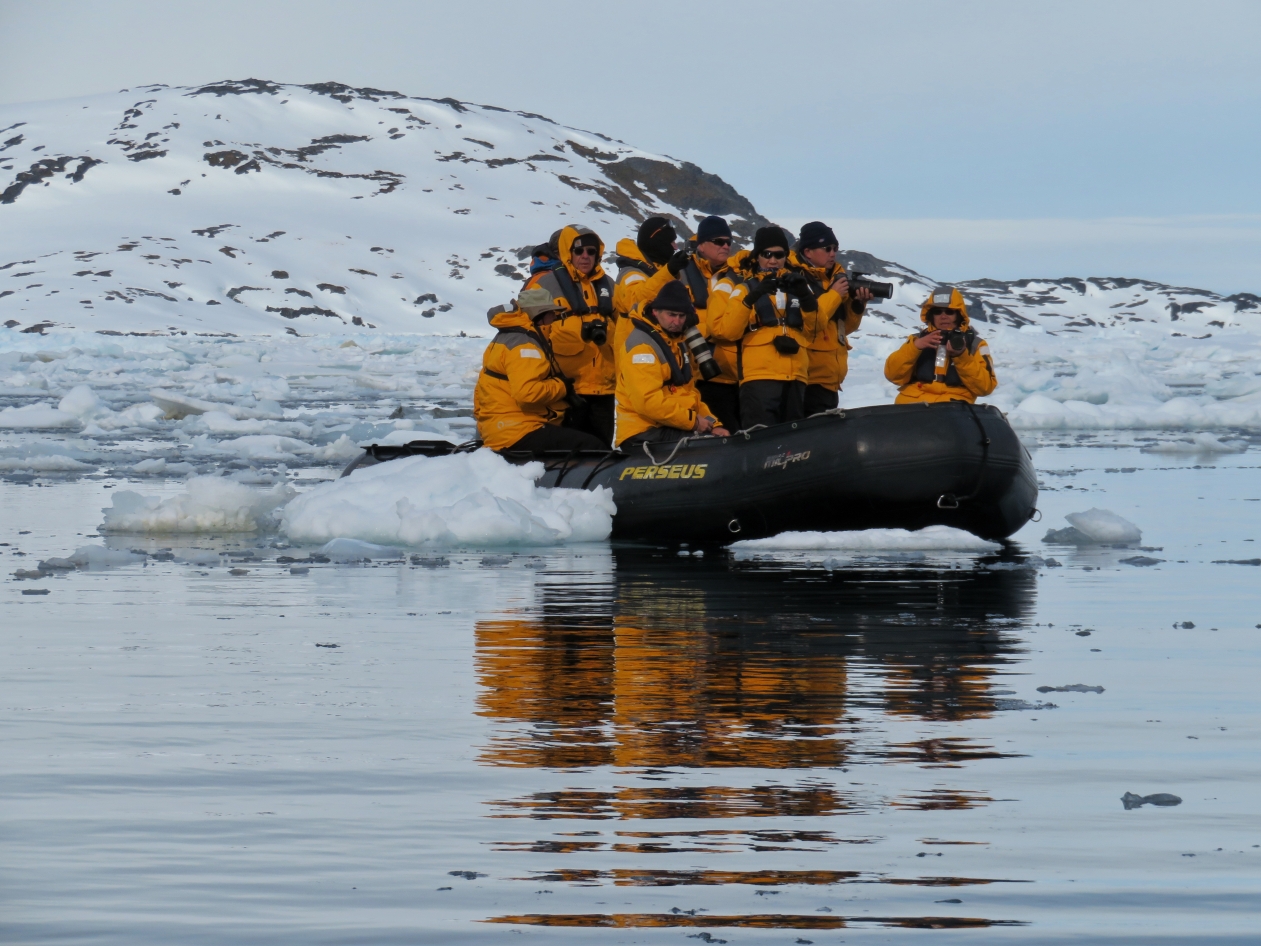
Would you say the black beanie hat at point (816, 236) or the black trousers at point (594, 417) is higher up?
the black beanie hat at point (816, 236)

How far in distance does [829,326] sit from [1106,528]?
196 cm

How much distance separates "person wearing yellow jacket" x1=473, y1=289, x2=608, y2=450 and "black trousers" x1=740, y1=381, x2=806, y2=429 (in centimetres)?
117

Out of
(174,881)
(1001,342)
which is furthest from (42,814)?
(1001,342)

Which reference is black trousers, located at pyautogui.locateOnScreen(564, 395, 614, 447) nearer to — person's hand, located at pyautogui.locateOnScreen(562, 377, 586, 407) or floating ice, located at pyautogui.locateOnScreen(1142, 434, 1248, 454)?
person's hand, located at pyautogui.locateOnScreen(562, 377, 586, 407)

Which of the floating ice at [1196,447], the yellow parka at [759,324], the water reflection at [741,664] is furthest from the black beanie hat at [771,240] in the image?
the floating ice at [1196,447]

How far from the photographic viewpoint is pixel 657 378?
960cm

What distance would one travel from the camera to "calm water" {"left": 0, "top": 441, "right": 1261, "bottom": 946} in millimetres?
3184

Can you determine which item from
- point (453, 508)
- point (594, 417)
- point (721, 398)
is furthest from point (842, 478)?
point (594, 417)

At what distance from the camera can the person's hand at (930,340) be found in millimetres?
9398

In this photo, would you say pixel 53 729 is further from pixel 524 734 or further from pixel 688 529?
pixel 688 529

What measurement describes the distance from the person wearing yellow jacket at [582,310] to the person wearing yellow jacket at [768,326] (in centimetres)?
87

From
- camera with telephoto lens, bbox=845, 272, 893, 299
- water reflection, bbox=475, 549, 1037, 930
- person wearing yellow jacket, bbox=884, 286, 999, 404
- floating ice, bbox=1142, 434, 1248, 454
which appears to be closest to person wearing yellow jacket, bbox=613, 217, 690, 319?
camera with telephoto lens, bbox=845, 272, 893, 299

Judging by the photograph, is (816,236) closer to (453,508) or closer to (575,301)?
(575,301)

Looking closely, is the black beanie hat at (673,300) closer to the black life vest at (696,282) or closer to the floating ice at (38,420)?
the black life vest at (696,282)
